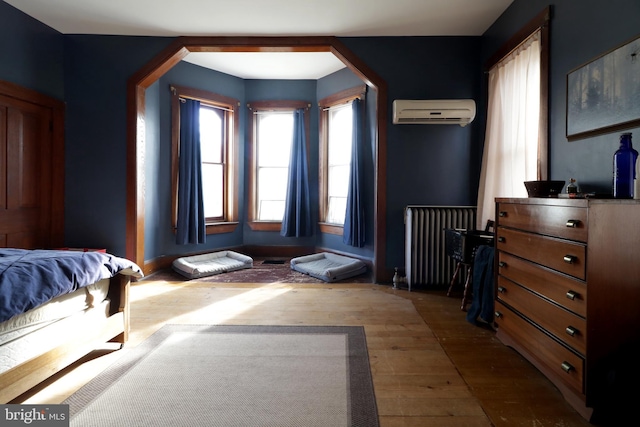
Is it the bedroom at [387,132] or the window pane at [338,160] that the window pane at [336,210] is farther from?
the bedroom at [387,132]

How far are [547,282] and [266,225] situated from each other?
432 cm

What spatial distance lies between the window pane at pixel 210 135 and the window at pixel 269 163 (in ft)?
1.70

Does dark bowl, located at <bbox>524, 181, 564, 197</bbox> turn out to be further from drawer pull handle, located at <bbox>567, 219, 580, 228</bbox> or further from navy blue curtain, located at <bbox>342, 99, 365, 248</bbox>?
navy blue curtain, located at <bbox>342, 99, 365, 248</bbox>

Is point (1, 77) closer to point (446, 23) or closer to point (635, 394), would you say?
point (446, 23)

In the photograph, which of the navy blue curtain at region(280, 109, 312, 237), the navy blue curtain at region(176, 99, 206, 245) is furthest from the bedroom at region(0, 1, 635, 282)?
the navy blue curtain at region(280, 109, 312, 237)

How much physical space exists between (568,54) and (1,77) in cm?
487

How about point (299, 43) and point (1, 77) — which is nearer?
point (1, 77)

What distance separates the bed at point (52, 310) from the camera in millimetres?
1603

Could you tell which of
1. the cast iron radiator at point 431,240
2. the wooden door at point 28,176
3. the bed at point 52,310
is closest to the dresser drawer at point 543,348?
the cast iron radiator at point 431,240

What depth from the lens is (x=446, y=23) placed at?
3771 mm

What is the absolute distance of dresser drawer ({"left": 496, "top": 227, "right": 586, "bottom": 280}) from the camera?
1.69m

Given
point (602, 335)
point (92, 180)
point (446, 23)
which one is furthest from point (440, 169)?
point (92, 180)

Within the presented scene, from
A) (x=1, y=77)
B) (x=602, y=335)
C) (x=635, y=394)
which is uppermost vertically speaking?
(x=1, y=77)

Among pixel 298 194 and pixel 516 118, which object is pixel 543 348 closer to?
pixel 516 118
